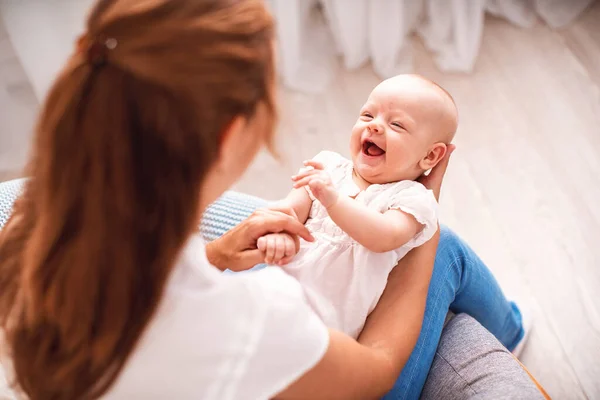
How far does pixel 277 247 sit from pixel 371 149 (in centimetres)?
29

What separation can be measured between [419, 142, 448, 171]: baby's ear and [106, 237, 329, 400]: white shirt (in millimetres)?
518

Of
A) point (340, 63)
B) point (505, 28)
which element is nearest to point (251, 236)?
point (340, 63)

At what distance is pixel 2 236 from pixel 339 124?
137 cm

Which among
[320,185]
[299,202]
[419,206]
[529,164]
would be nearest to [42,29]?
[299,202]

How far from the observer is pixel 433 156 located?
1.08 meters

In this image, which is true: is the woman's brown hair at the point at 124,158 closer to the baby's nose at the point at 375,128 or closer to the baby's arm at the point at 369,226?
the baby's arm at the point at 369,226

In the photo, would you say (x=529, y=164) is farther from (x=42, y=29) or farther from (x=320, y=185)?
(x=42, y=29)

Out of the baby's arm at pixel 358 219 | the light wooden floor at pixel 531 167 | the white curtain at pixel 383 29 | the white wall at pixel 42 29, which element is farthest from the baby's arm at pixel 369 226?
the white curtain at pixel 383 29

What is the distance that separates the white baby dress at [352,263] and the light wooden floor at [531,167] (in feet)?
1.37

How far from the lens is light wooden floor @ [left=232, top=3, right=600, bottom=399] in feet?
4.89

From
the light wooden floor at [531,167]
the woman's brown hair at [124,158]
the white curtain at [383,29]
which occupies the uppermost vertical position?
the woman's brown hair at [124,158]

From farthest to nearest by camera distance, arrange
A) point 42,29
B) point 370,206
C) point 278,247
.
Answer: point 42,29, point 370,206, point 278,247

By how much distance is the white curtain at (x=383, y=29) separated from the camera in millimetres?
1975

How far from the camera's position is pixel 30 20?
Result: 5.28ft
